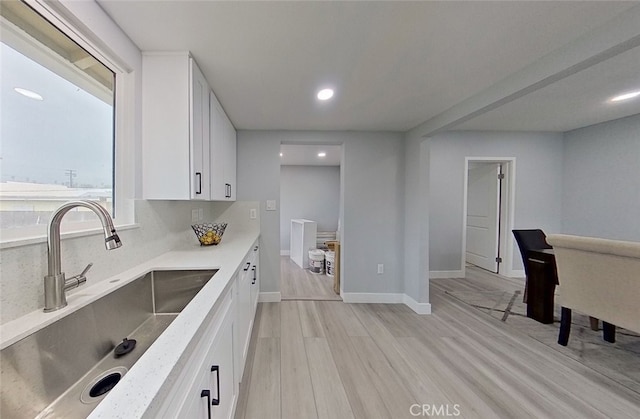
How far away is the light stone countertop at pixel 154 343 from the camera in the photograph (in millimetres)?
530

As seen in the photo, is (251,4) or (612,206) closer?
(251,4)

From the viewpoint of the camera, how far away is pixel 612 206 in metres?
3.73

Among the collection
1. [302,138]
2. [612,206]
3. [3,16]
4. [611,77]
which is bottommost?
[612,206]

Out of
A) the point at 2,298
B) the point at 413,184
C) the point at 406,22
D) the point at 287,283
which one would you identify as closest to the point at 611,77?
the point at 413,184

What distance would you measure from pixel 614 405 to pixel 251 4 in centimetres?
308

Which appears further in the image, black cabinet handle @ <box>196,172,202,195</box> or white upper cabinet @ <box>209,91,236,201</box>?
white upper cabinet @ <box>209,91,236,201</box>

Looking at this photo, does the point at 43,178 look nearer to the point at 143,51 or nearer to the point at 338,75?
the point at 143,51

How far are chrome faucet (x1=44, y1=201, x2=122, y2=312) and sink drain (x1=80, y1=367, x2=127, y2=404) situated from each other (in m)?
0.28

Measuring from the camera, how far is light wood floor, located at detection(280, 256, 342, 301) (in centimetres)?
361

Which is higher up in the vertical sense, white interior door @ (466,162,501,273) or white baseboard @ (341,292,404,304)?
white interior door @ (466,162,501,273)

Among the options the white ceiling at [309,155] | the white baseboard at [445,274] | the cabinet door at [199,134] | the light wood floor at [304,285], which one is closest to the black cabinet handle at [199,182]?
the cabinet door at [199,134]

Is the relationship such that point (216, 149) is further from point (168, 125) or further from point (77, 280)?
point (77, 280)

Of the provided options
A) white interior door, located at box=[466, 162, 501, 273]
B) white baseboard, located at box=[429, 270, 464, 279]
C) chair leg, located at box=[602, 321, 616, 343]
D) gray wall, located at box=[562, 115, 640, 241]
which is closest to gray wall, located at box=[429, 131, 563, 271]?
white baseboard, located at box=[429, 270, 464, 279]

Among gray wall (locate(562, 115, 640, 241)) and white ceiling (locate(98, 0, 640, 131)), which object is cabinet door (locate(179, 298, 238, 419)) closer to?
white ceiling (locate(98, 0, 640, 131))
